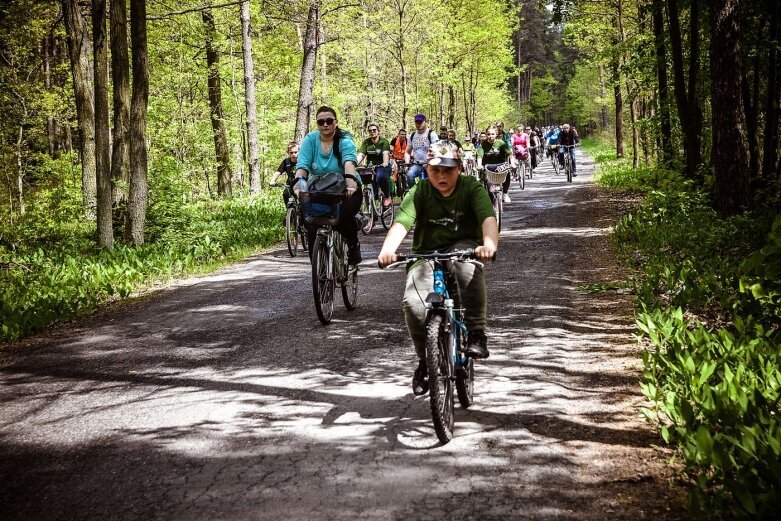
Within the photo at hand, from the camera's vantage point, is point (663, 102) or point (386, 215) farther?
point (663, 102)

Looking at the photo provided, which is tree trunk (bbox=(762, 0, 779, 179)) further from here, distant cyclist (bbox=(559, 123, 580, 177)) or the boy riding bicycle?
distant cyclist (bbox=(559, 123, 580, 177))

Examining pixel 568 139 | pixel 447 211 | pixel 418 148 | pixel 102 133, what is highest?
pixel 568 139

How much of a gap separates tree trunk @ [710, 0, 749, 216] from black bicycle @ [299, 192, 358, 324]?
19.8 feet

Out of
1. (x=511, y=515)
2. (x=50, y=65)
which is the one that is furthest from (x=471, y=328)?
(x=50, y=65)

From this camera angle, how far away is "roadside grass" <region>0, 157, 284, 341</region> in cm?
941

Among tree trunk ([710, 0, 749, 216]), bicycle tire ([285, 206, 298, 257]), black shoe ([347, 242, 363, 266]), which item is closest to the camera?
black shoe ([347, 242, 363, 266])

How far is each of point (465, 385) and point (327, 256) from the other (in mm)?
3471

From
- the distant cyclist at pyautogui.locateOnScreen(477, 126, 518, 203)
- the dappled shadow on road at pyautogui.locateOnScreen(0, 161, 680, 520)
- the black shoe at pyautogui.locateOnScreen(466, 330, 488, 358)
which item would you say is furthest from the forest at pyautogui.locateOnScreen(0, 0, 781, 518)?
the distant cyclist at pyautogui.locateOnScreen(477, 126, 518, 203)

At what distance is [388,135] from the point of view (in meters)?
42.2

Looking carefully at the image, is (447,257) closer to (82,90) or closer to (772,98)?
(772,98)

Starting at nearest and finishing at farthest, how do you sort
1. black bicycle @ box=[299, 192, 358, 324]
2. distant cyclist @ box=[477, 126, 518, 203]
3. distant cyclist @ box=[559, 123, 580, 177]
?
black bicycle @ box=[299, 192, 358, 324] → distant cyclist @ box=[477, 126, 518, 203] → distant cyclist @ box=[559, 123, 580, 177]

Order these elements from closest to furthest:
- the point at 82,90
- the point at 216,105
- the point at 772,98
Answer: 1. the point at 772,98
2. the point at 82,90
3. the point at 216,105

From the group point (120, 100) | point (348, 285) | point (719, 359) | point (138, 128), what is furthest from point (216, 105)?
point (719, 359)

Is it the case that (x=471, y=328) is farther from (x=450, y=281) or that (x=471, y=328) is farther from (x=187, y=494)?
(x=187, y=494)
